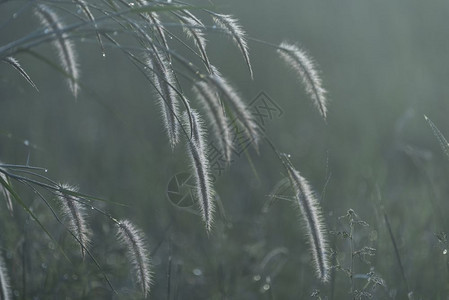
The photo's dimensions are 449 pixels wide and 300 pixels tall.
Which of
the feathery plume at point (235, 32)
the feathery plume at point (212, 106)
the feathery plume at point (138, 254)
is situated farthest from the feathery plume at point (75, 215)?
the feathery plume at point (235, 32)

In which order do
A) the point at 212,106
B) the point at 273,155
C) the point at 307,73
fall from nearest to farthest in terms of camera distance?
the point at 212,106 < the point at 307,73 < the point at 273,155

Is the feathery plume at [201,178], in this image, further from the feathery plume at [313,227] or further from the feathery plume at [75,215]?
the feathery plume at [75,215]

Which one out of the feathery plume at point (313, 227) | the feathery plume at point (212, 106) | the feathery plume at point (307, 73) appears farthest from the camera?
the feathery plume at point (307, 73)

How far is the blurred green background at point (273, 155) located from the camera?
305cm

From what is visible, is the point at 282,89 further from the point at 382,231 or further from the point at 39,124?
the point at 382,231

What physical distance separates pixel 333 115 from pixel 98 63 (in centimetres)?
291

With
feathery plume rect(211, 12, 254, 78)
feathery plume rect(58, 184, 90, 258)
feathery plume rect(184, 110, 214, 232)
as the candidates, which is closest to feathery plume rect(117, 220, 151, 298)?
feathery plume rect(58, 184, 90, 258)

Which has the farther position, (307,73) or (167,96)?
(307,73)

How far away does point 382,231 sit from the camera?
283 cm

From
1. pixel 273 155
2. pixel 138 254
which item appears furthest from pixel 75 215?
pixel 273 155

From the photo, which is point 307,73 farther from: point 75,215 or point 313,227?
point 75,215

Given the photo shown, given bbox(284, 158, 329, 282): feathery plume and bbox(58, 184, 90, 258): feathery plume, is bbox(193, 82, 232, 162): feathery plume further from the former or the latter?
bbox(58, 184, 90, 258): feathery plume

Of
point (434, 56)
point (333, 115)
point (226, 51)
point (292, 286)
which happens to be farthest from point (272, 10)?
point (292, 286)

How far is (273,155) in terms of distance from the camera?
5.31 m
